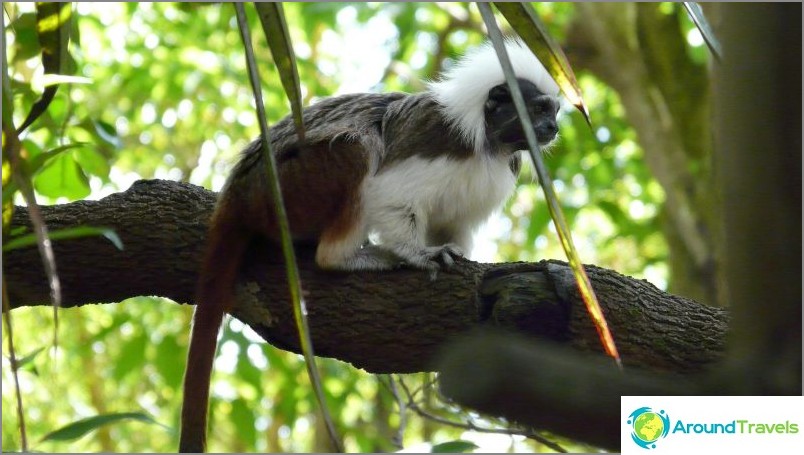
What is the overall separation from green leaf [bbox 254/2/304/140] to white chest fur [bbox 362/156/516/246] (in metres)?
1.80

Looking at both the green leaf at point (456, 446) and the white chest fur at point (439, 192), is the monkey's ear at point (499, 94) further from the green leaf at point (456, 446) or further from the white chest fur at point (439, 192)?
the green leaf at point (456, 446)

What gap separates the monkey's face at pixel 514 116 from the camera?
3.25 metres

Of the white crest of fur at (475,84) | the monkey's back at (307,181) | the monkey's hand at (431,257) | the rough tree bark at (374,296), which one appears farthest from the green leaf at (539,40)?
the white crest of fur at (475,84)

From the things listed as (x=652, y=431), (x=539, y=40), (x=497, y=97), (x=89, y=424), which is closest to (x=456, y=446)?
(x=652, y=431)

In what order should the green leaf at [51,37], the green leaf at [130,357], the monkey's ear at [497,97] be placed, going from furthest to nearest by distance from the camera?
the green leaf at [130,357], the monkey's ear at [497,97], the green leaf at [51,37]

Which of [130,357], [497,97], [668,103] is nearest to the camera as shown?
[497,97]

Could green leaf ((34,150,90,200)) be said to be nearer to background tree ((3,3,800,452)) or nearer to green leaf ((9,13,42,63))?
green leaf ((9,13,42,63))

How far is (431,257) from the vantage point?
284 cm

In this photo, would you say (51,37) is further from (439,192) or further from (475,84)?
(475,84)

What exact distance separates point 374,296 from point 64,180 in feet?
3.23

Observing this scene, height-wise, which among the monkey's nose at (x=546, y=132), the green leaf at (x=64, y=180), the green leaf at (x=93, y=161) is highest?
the monkey's nose at (x=546, y=132)

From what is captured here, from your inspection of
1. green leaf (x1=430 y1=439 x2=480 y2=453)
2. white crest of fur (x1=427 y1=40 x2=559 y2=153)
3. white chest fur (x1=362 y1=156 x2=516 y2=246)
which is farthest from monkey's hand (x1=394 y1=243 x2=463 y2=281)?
green leaf (x1=430 y1=439 x2=480 y2=453)

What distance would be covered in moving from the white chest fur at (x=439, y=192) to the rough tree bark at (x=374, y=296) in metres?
0.31

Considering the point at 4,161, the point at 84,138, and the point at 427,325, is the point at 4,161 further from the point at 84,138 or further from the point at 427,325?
the point at 84,138
